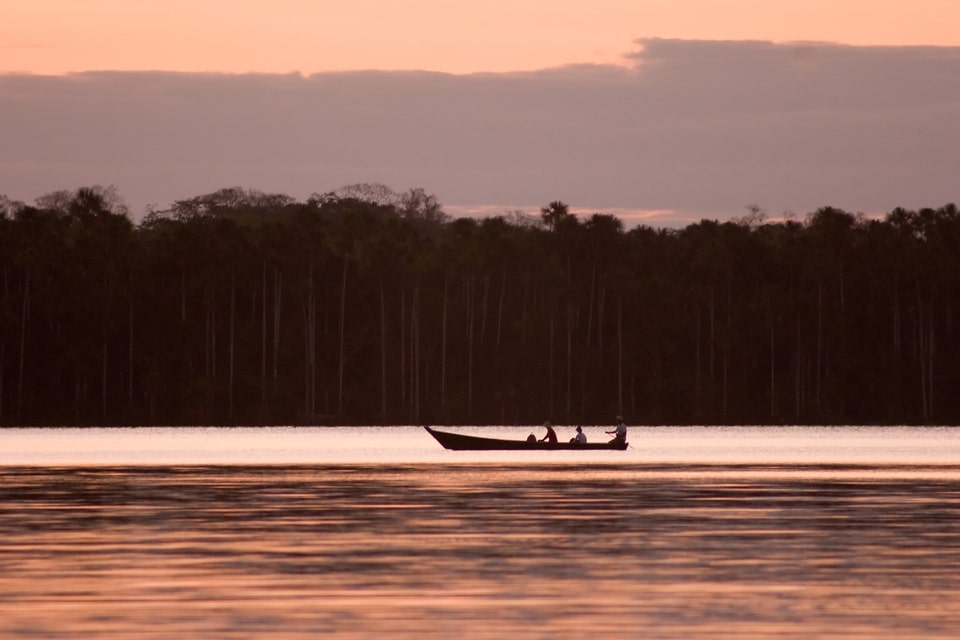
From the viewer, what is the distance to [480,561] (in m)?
22.9

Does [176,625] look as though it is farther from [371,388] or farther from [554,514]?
[371,388]

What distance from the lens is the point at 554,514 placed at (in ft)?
102

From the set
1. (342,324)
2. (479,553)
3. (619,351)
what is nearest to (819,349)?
(619,351)

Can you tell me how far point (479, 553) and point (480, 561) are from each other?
3.39 ft

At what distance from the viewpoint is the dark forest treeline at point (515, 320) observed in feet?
348

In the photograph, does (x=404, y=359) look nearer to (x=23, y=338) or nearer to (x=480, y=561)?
(x=23, y=338)

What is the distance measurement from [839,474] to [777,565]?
25090 mm

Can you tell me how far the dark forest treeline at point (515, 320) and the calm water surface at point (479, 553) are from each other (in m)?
56.4

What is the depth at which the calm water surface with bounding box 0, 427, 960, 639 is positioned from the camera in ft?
57.7

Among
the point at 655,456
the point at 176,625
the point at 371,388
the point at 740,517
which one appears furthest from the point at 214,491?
the point at 371,388

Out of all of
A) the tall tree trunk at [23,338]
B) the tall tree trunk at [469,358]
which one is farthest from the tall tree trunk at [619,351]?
the tall tree trunk at [23,338]

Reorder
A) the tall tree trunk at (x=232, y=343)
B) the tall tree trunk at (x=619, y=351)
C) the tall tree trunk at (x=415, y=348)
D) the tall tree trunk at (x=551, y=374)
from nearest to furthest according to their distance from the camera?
the tall tree trunk at (x=232, y=343) → the tall tree trunk at (x=415, y=348) → the tall tree trunk at (x=619, y=351) → the tall tree trunk at (x=551, y=374)

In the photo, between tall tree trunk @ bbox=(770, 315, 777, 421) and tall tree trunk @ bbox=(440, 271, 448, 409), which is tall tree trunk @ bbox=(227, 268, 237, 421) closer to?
tall tree trunk @ bbox=(440, 271, 448, 409)

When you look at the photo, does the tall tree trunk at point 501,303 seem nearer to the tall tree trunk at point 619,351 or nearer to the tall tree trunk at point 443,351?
the tall tree trunk at point 443,351
